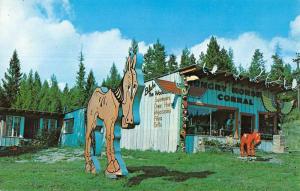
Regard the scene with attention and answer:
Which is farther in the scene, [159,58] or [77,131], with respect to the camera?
[159,58]

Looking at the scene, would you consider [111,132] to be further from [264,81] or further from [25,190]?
[264,81]

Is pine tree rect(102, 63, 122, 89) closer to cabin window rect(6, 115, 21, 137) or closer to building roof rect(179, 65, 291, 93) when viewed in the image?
cabin window rect(6, 115, 21, 137)

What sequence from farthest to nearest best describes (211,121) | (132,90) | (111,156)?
(211,121) → (111,156) → (132,90)

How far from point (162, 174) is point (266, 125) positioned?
16.3 m

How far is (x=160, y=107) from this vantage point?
2389 cm

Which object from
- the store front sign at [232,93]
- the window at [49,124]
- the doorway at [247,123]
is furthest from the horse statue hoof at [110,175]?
the window at [49,124]

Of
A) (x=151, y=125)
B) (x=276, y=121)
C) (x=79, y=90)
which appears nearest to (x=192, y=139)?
(x=151, y=125)

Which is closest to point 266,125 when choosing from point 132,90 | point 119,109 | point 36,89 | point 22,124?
point 22,124

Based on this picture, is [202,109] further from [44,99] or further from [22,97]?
[22,97]

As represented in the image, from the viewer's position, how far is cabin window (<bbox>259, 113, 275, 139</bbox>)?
2695cm

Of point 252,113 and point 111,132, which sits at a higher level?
point 252,113

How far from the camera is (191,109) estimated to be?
2334cm

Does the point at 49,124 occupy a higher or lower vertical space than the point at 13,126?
higher

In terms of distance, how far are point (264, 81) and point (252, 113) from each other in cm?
211
